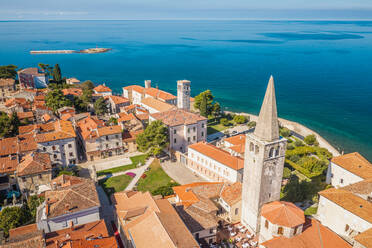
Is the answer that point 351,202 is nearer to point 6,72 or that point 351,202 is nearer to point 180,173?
point 180,173

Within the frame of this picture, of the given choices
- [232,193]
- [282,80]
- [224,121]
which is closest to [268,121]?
[232,193]

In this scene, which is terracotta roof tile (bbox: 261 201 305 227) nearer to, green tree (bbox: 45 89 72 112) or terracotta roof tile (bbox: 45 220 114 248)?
terracotta roof tile (bbox: 45 220 114 248)

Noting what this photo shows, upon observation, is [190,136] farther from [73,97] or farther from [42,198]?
[73,97]

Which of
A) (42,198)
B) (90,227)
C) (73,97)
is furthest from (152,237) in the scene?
(73,97)

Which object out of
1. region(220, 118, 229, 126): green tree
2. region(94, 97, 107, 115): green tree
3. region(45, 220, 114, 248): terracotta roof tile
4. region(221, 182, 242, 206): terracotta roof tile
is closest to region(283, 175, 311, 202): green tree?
region(221, 182, 242, 206): terracotta roof tile

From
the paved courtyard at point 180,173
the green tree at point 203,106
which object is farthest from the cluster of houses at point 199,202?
the green tree at point 203,106

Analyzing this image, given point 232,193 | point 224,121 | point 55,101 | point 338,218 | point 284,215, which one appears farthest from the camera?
point 224,121

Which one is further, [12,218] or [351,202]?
[351,202]
